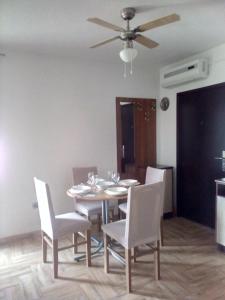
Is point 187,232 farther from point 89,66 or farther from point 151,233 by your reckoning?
point 89,66

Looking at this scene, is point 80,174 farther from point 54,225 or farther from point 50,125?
point 54,225

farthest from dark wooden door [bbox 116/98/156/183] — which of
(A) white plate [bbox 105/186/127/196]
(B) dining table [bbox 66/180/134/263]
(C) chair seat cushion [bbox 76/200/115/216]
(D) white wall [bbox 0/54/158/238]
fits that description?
(A) white plate [bbox 105/186/127/196]

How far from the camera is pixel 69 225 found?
2561mm

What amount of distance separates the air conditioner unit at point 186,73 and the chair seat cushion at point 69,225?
2.39 m

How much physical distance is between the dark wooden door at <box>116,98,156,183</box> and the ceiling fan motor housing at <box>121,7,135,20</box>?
176 centimetres

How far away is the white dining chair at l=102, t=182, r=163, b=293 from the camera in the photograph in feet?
7.13

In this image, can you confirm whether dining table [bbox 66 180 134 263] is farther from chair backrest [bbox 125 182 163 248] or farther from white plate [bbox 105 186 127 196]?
chair backrest [bbox 125 182 163 248]

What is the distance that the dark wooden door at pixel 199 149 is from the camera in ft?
11.2

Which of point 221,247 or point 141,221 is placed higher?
point 141,221

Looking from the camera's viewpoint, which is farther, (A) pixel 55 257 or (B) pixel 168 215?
(B) pixel 168 215

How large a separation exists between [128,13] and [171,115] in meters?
2.20

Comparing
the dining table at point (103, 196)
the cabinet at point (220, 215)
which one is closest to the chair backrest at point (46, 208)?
the dining table at point (103, 196)

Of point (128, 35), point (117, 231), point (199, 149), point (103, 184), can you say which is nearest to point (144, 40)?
point (128, 35)

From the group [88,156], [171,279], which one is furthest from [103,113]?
[171,279]
